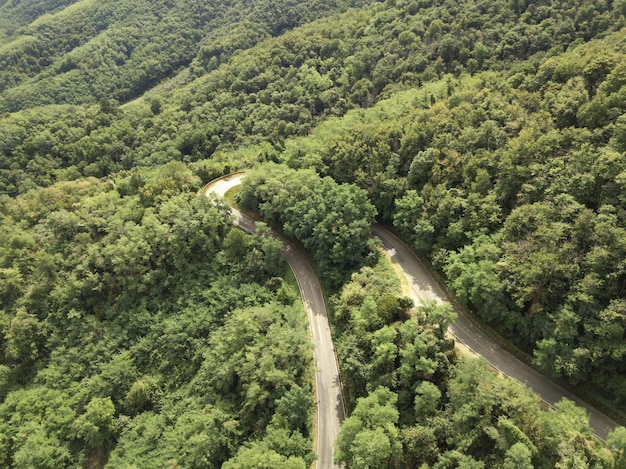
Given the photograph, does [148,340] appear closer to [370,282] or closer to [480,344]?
[370,282]

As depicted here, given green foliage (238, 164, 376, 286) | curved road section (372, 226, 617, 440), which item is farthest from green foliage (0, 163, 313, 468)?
curved road section (372, 226, 617, 440)

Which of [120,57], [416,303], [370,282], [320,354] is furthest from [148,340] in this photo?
[120,57]

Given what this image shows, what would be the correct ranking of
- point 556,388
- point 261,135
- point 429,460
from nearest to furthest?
point 429,460
point 556,388
point 261,135

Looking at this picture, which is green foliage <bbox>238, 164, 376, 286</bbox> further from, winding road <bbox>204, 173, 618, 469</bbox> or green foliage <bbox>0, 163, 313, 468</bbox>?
green foliage <bbox>0, 163, 313, 468</bbox>

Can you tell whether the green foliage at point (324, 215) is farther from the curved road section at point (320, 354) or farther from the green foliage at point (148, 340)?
the green foliage at point (148, 340)

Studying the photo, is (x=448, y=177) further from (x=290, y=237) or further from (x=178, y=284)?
(x=178, y=284)

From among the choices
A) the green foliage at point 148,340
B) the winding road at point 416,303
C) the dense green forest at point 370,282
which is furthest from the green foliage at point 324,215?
the green foliage at point 148,340

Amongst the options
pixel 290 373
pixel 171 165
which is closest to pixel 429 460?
pixel 290 373

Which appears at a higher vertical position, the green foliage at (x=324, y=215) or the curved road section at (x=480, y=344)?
the green foliage at (x=324, y=215)
